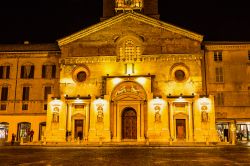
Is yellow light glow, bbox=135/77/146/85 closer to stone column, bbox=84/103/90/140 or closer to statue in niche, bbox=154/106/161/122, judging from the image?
statue in niche, bbox=154/106/161/122

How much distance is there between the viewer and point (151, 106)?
130ft

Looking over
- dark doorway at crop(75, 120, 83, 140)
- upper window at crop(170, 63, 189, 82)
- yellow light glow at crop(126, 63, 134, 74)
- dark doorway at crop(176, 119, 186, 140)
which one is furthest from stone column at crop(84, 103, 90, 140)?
upper window at crop(170, 63, 189, 82)

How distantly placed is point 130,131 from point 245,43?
21174 millimetres

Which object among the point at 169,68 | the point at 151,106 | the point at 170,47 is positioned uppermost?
the point at 170,47

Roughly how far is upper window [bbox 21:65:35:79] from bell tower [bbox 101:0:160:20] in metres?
13.7

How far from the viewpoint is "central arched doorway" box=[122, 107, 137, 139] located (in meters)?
40.7

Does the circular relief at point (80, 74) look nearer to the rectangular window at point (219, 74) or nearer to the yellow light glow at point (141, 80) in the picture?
the yellow light glow at point (141, 80)

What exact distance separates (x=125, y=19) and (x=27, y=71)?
17.7 m

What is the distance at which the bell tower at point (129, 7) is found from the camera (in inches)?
1881

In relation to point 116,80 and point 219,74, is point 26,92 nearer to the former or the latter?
point 116,80

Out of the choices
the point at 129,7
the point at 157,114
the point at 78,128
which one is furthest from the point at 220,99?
the point at 78,128

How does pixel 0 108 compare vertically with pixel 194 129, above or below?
above

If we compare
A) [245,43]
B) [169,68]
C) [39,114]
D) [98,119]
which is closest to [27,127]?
[39,114]

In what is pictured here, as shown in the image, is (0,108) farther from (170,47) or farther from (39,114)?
(170,47)
